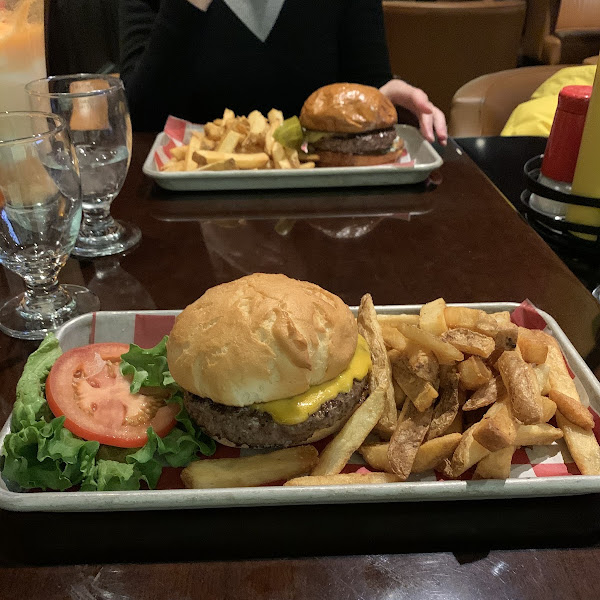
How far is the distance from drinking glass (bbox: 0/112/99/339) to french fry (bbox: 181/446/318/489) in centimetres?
65

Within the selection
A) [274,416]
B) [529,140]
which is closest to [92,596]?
[274,416]

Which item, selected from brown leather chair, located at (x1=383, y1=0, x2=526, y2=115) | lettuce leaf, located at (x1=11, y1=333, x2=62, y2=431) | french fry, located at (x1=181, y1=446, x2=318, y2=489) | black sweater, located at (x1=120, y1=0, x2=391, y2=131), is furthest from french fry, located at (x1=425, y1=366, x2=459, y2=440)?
brown leather chair, located at (x1=383, y1=0, x2=526, y2=115)

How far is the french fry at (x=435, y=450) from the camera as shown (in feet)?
3.28

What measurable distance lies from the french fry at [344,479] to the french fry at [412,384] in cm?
15

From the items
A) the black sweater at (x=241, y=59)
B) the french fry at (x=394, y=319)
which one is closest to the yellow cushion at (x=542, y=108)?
the black sweater at (x=241, y=59)

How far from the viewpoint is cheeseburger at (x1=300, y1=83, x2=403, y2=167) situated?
2.31 metres

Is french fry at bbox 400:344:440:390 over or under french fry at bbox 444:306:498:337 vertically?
under

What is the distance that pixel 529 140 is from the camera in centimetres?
268

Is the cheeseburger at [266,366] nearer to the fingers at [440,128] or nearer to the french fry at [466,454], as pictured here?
the french fry at [466,454]

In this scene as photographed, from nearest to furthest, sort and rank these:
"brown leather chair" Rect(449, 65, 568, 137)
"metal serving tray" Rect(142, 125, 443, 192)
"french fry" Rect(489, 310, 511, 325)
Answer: "french fry" Rect(489, 310, 511, 325) < "metal serving tray" Rect(142, 125, 443, 192) < "brown leather chair" Rect(449, 65, 568, 137)

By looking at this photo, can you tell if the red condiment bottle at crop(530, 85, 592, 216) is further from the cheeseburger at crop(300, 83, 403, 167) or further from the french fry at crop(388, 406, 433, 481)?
the french fry at crop(388, 406, 433, 481)

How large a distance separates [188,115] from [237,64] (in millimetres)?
381

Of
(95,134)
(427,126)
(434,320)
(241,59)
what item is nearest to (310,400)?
(434,320)

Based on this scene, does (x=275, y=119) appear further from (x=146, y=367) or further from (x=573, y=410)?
(x=573, y=410)
